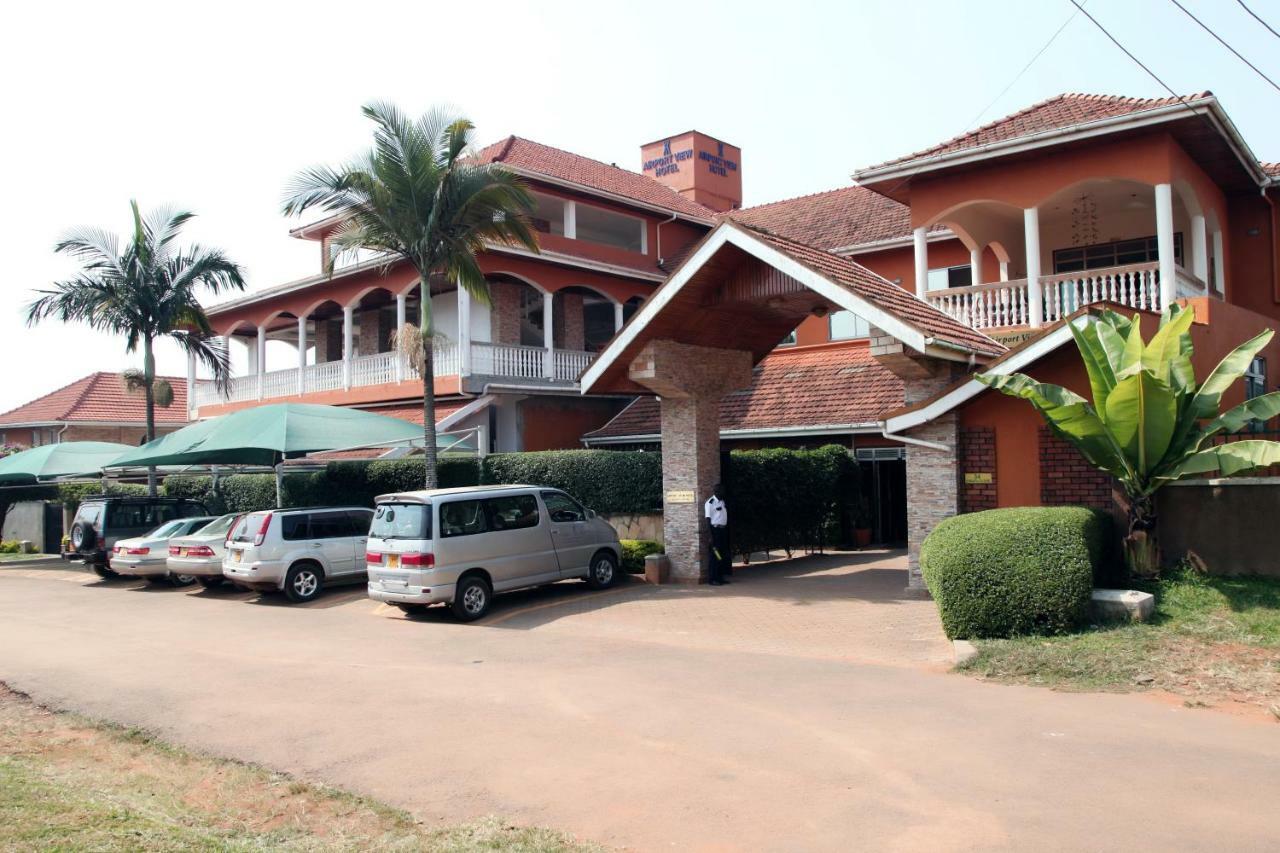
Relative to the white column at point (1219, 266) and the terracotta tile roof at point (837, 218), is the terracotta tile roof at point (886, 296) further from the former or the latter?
the terracotta tile roof at point (837, 218)

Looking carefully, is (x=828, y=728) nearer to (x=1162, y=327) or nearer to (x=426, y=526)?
(x=1162, y=327)

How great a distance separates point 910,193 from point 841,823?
1549cm

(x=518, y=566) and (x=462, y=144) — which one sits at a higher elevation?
(x=462, y=144)

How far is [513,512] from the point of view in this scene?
15.2 metres

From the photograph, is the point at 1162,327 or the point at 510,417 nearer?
Result: the point at 1162,327

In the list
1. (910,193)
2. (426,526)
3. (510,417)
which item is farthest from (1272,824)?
(510,417)

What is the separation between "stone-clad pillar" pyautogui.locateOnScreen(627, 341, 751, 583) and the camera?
16641 mm

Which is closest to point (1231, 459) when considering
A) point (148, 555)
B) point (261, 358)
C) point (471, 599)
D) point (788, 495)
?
point (471, 599)

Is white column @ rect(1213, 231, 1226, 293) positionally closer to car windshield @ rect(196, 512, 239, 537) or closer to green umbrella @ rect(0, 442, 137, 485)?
car windshield @ rect(196, 512, 239, 537)

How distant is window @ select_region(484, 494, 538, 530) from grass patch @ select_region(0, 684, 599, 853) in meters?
7.03

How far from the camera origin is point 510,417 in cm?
2612

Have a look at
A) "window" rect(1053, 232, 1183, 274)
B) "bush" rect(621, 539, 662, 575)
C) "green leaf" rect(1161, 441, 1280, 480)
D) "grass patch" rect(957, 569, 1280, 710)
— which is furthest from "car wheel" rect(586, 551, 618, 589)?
"window" rect(1053, 232, 1183, 274)

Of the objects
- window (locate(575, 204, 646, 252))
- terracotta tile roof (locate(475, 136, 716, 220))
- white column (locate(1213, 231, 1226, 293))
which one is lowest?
white column (locate(1213, 231, 1226, 293))

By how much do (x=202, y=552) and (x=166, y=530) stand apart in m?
2.34
